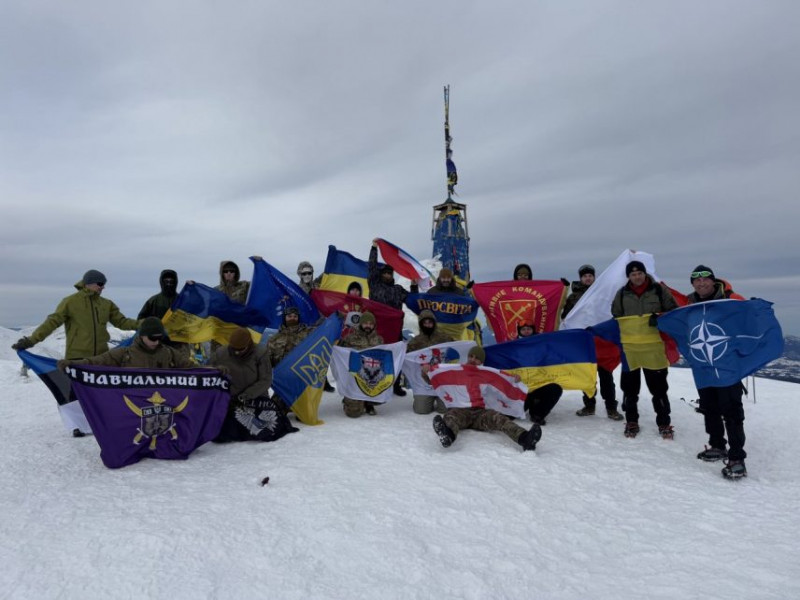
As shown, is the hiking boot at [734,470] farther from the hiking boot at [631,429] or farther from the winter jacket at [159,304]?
the winter jacket at [159,304]

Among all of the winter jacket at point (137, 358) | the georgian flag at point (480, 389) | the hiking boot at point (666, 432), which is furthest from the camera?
the georgian flag at point (480, 389)

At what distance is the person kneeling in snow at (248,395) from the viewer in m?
6.77

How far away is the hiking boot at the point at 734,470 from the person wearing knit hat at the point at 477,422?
2.24 m

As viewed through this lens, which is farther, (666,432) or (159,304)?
(159,304)

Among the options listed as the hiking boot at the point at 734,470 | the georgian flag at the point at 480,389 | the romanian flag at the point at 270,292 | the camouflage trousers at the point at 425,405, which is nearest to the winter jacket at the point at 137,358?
the romanian flag at the point at 270,292

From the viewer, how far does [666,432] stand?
278 inches

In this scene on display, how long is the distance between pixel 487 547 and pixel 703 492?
9.82 feet

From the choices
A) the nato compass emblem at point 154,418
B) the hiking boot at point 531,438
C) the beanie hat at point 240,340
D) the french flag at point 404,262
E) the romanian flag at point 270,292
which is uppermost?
the french flag at point 404,262

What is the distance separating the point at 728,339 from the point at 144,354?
7.73m

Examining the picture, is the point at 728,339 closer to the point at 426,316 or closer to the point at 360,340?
the point at 426,316

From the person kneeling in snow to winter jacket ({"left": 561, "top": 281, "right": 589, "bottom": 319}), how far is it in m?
5.47

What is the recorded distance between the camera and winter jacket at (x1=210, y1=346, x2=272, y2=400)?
691 cm

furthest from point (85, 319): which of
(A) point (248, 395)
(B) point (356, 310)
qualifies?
(B) point (356, 310)

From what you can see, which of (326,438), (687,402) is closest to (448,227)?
(687,402)
